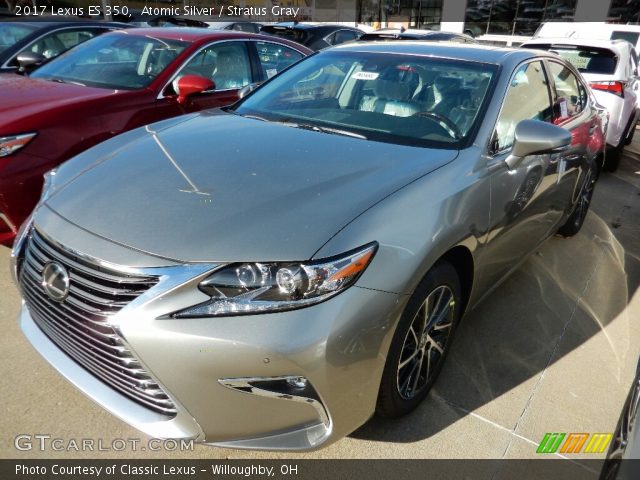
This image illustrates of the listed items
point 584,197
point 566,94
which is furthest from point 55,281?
point 584,197

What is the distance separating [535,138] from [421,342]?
1.12 meters

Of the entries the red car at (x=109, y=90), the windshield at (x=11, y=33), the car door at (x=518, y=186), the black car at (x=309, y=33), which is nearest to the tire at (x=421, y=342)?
the car door at (x=518, y=186)

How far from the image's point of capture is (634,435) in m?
1.29

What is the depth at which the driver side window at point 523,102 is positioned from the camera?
8.27ft

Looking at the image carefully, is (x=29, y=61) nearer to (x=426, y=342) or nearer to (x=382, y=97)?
(x=382, y=97)

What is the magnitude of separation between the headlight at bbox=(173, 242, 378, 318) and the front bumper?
3cm

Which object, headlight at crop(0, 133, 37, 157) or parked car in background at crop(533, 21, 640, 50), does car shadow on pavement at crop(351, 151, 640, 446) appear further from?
parked car in background at crop(533, 21, 640, 50)

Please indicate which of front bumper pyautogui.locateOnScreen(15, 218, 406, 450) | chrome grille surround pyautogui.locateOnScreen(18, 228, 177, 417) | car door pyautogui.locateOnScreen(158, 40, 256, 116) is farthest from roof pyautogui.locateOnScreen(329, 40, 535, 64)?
chrome grille surround pyautogui.locateOnScreen(18, 228, 177, 417)

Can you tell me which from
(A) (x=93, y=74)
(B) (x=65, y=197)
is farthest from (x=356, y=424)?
(A) (x=93, y=74)

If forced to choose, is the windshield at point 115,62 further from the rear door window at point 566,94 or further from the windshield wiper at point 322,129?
the rear door window at point 566,94

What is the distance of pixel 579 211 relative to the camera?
4.23 m

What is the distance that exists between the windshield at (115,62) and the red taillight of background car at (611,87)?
16.7 feet

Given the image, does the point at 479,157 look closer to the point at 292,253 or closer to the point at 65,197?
the point at 292,253

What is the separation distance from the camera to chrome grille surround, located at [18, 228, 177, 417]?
162cm
